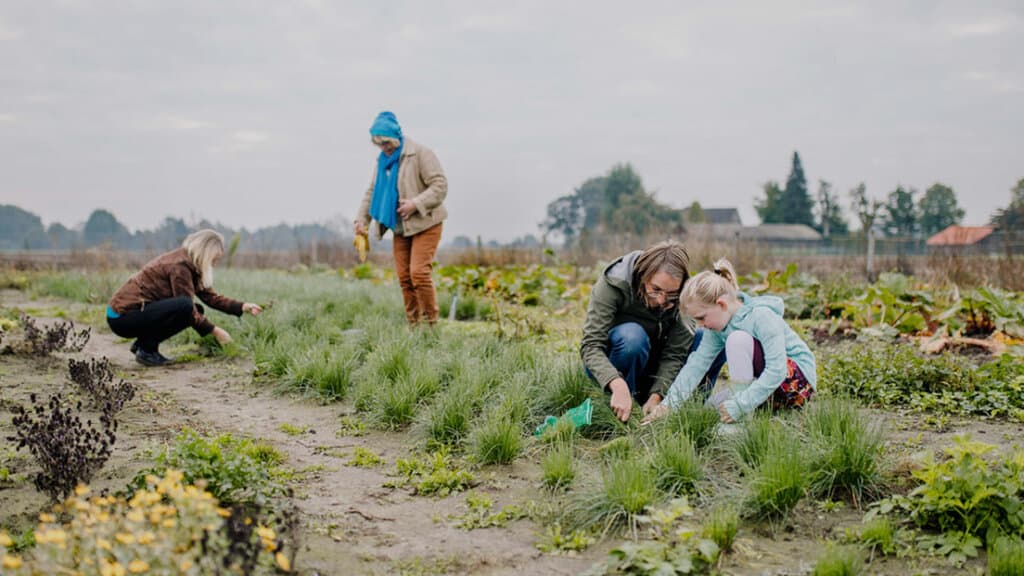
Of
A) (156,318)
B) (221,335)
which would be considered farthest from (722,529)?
(156,318)

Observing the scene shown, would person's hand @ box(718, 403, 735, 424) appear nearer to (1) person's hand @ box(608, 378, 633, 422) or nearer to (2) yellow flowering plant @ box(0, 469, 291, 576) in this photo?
(1) person's hand @ box(608, 378, 633, 422)

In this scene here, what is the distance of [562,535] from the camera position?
259cm

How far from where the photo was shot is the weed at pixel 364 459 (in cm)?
344

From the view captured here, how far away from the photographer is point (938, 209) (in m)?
63.5

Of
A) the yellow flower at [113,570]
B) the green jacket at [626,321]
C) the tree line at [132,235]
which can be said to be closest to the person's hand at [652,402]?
the green jacket at [626,321]

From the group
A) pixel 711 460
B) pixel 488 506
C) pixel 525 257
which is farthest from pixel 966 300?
pixel 525 257

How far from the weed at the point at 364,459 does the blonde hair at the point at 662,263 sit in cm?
162

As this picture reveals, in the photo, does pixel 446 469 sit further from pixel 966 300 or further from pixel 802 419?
pixel 966 300

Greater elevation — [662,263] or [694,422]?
[662,263]

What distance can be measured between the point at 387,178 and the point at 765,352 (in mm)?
4166

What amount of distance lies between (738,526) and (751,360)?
3.64ft

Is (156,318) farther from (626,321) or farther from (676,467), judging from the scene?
(676,467)

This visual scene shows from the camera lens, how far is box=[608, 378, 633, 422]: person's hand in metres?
3.47

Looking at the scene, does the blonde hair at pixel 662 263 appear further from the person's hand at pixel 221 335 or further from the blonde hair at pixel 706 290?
the person's hand at pixel 221 335
